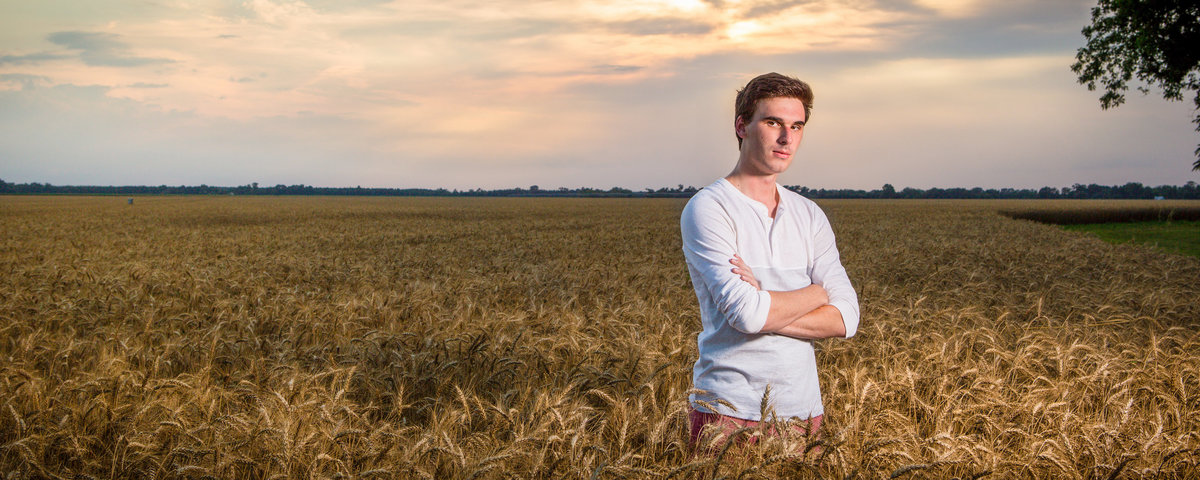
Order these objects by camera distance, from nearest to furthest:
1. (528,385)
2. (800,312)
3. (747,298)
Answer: (747,298) < (800,312) < (528,385)

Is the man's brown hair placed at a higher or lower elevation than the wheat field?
higher

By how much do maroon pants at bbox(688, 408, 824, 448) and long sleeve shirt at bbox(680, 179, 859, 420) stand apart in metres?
0.03

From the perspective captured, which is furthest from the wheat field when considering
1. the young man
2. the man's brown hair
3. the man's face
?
the man's brown hair

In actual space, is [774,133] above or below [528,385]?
above

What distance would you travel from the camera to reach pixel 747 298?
90.6 inches

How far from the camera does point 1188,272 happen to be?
13289 mm

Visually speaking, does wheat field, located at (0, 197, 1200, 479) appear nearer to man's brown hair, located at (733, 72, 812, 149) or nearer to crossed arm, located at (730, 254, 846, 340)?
crossed arm, located at (730, 254, 846, 340)

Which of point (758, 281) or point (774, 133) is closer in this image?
point (774, 133)

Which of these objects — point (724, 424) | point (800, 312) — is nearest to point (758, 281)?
point (800, 312)

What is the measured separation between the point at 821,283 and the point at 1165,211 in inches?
2679

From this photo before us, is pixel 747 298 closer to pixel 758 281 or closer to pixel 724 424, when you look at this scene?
pixel 758 281

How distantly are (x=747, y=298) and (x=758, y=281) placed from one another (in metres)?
0.29

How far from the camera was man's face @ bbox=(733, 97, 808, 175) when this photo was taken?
2346mm

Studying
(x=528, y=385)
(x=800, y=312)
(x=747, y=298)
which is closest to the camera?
(x=747, y=298)
